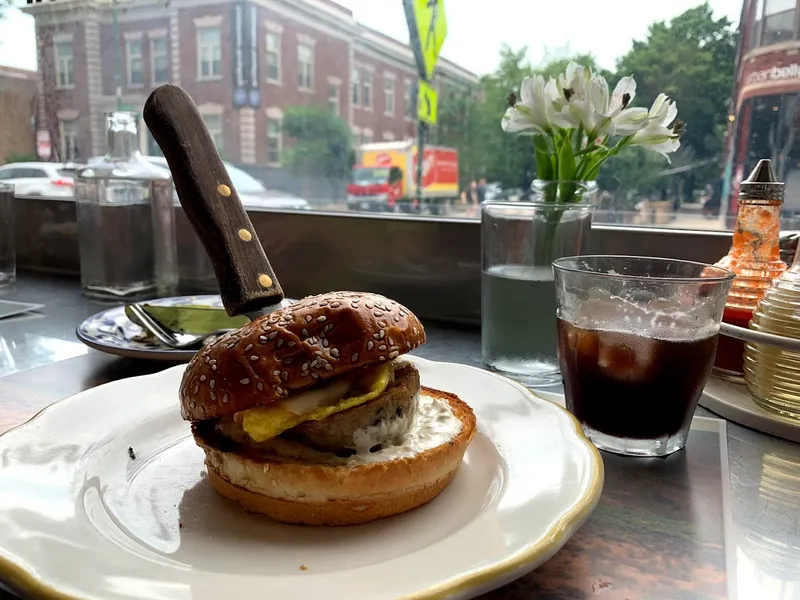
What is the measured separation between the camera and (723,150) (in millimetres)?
1632

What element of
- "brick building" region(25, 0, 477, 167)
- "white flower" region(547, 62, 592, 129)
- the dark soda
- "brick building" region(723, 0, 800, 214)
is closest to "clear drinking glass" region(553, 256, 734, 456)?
the dark soda

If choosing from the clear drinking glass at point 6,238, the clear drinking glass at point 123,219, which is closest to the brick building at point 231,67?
the clear drinking glass at point 123,219

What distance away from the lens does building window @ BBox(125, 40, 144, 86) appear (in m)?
2.73

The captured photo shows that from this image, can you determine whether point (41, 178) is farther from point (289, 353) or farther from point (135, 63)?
point (289, 353)

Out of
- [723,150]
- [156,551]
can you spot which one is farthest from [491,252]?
[156,551]

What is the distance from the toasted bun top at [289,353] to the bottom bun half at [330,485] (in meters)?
0.08

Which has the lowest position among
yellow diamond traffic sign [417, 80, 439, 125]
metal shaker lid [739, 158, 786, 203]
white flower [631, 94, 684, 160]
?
metal shaker lid [739, 158, 786, 203]

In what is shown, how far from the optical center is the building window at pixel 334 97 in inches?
90.1

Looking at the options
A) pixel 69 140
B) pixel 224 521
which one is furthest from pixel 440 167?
pixel 69 140

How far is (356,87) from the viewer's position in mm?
2260

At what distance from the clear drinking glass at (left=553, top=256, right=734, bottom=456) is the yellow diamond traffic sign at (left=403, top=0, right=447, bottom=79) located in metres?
1.25

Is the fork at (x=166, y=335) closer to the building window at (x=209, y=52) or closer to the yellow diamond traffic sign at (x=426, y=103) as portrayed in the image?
the yellow diamond traffic sign at (x=426, y=103)

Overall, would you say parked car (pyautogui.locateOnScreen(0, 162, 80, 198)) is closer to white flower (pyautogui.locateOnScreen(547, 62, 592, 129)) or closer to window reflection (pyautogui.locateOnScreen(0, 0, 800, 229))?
window reflection (pyautogui.locateOnScreen(0, 0, 800, 229))

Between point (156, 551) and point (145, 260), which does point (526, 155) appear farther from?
point (156, 551)
